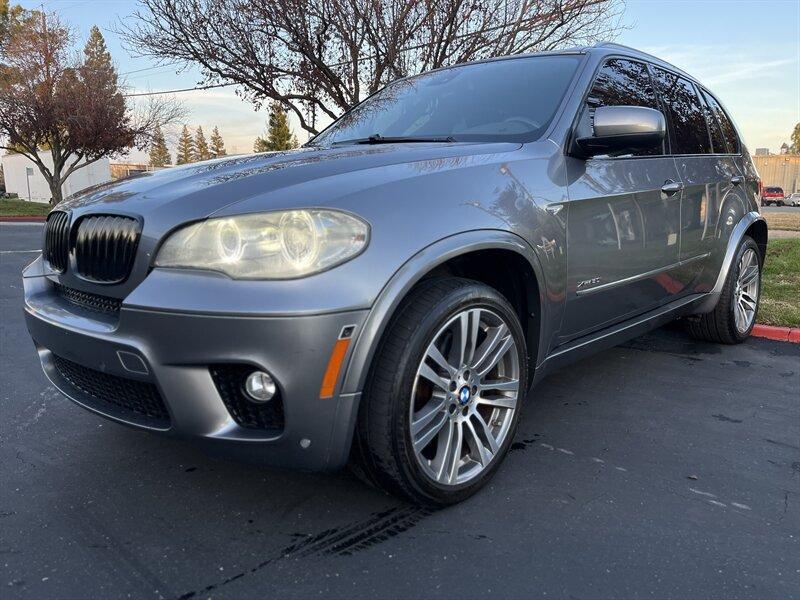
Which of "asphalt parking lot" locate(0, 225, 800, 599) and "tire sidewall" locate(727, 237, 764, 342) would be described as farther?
"tire sidewall" locate(727, 237, 764, 342)

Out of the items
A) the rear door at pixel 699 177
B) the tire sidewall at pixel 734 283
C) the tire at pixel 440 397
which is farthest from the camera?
the tire sidewall at pixel 734 283

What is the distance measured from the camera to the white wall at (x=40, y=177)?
4169 centimetres

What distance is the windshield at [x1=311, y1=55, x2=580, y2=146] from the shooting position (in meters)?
2.96

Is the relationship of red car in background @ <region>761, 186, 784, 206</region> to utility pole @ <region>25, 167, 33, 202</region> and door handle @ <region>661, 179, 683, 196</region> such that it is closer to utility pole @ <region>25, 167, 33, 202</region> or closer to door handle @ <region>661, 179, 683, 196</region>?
utility pole @ <region>25, 167, 33, 202</region>

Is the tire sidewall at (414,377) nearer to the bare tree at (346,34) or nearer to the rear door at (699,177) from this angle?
the rear door at (699,177)

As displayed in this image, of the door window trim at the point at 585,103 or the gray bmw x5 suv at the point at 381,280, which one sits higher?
the door window trim at the point at 585,103

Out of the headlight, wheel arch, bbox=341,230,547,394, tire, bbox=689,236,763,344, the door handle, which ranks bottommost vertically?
tire, bbox=689,236,763,344

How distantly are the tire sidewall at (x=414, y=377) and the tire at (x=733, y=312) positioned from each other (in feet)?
8.15

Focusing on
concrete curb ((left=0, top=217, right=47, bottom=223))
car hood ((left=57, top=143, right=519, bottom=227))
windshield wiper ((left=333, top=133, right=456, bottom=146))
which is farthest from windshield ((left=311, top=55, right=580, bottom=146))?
concrete curb ((left=0, top=217, right=47, bottom=223))

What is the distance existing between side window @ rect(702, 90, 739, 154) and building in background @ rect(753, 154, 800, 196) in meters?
64.1

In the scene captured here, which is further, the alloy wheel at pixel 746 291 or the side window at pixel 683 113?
the alloy wheel at pixel 746 291

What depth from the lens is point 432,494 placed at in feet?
7.34

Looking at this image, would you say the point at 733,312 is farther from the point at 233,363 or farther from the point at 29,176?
the point at 29,176

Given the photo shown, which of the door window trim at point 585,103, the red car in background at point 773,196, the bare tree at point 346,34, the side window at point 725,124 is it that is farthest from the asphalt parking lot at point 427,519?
the red car in background at point 773,196
